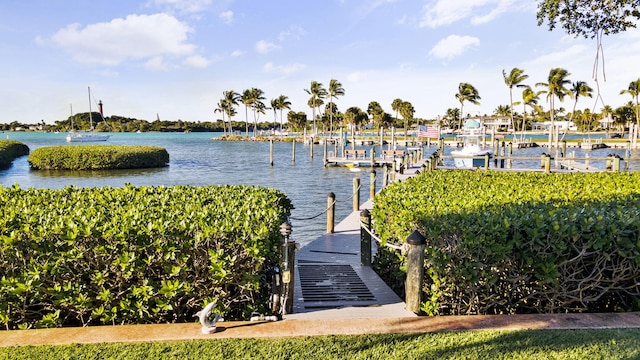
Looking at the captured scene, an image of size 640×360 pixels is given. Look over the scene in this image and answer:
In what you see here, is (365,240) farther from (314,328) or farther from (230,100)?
(230,100)

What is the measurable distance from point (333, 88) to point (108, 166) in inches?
2268

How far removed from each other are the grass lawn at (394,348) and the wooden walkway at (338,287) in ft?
2.59

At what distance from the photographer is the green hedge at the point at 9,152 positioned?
4601 centimetres

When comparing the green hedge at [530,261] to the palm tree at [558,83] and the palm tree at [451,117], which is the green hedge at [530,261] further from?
the palm tree at [451,117]

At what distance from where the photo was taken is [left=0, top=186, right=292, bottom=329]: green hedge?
15.4 feet

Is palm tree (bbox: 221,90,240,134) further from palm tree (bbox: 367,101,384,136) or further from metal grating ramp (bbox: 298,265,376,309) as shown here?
metal grating ramp (bbox: 298,265,376,309)

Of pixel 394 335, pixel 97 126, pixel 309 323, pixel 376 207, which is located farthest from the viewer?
pixel 97 126

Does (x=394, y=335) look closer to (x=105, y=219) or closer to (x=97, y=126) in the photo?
(x=105, y=219)

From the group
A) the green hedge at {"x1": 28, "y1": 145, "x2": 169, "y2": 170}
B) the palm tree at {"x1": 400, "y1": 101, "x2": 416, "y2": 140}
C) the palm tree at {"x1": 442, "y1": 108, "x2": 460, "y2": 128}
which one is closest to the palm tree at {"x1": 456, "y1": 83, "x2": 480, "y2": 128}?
the palm tree at {"x1": 400, "y1": 101, "x2": 416, "y2": 140}

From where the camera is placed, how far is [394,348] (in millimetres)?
4188

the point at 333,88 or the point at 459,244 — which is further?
the point at 333,88

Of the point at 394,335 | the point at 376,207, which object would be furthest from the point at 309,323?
the point at 376,207

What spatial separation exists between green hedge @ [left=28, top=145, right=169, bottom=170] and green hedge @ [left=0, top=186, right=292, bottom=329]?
146ft

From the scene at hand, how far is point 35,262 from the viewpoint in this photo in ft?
15.5
